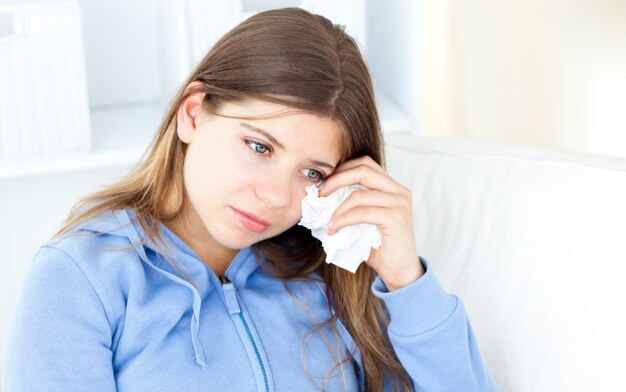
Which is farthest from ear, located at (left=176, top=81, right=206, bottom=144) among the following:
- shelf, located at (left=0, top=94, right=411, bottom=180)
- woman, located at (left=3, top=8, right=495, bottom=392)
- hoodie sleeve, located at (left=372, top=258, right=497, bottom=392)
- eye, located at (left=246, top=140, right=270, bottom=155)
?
shelf, located at (left=0, top=94, right=411, bottom=180)

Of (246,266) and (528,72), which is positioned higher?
(528,72)

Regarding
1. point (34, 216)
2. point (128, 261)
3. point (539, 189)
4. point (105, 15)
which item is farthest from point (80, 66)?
point (539, 189)

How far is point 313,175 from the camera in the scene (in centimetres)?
129

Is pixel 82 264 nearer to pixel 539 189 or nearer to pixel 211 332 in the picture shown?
pixel 211 332

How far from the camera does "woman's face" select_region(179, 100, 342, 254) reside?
121 centimetres

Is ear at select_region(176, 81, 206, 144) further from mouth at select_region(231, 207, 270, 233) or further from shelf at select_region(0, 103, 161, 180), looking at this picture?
shelf at select_region(0, 103, 161, 180)

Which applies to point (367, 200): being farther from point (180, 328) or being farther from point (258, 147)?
point (180, 328)

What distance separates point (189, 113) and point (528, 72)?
851 millimetres

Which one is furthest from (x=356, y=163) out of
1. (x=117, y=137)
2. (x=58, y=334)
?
(x=117, y=137)

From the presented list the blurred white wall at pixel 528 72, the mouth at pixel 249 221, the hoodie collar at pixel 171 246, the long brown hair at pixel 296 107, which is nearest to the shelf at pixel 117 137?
the blurred white wall at pixel 528 72

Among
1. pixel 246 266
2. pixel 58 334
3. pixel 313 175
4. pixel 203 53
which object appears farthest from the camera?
pixel 203 53

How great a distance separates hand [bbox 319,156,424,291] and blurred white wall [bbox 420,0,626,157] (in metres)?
0.55

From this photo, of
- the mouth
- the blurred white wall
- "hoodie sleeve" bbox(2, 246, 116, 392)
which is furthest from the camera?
the blurred white wall

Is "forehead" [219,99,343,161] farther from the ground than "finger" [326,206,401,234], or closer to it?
farther from the ground
